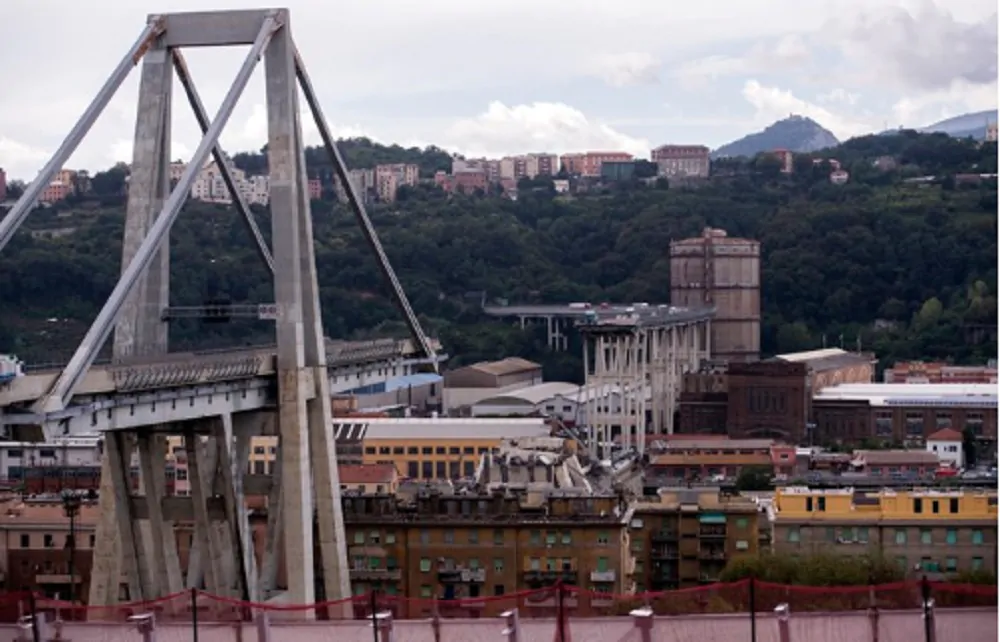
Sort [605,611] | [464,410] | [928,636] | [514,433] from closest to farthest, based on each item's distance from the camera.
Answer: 1. [928,636]
2. [605,611]
3. [514,433]
4. [464,410]

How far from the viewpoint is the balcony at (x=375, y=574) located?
105 feet

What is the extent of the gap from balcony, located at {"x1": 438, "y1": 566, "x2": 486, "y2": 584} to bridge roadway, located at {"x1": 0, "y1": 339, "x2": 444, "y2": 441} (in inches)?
196

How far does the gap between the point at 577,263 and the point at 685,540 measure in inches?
2382

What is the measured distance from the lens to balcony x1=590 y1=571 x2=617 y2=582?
32.0 m

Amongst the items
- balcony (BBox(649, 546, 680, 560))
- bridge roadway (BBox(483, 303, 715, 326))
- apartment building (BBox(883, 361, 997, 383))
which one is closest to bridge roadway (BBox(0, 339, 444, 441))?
balcony (BBox(649, 546, 680, 560))

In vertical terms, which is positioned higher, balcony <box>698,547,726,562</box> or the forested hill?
the forested hill

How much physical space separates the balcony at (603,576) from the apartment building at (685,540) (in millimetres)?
1325

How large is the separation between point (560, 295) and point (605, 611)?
2716 inches

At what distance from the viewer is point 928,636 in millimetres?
15258

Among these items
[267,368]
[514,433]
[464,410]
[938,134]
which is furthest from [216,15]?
[938,134]

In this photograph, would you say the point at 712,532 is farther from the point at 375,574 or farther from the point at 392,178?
the point at 392,178

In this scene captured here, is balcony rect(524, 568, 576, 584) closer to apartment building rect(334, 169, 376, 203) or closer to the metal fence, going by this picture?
the metal fence

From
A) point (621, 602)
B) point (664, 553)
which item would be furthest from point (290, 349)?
point (664, 553)

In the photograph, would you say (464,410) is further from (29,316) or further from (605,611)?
(605,611)
